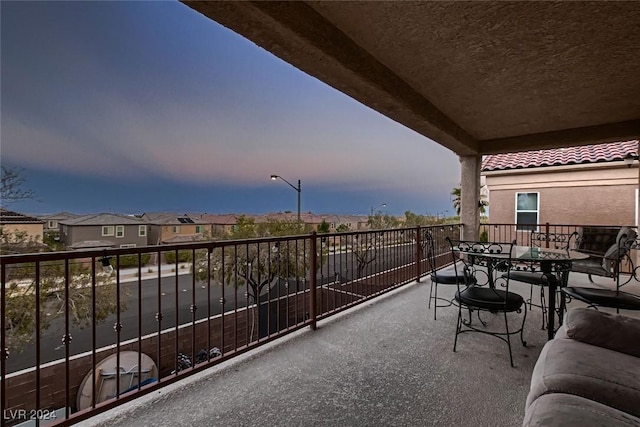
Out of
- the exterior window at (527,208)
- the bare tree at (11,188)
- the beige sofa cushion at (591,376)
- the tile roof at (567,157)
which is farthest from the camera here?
the bare tree at (11,188)

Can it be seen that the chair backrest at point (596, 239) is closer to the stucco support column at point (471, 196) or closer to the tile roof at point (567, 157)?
the stucco support column at point (471, 196)

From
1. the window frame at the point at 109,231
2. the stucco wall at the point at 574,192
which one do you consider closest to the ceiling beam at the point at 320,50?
the stucco wall at the point at 574,192

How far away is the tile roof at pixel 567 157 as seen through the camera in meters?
6.21

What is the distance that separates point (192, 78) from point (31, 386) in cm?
2107

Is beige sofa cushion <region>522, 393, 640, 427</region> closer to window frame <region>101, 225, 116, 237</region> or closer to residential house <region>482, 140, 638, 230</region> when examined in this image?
residential house <region>482, 140, 638, 230</region>

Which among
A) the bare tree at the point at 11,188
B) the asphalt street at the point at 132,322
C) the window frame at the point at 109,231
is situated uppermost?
the bare tree at the point at 11,188

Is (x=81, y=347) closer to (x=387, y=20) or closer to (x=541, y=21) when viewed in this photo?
(x=387, y=20)

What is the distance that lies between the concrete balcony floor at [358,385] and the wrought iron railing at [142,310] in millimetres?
169

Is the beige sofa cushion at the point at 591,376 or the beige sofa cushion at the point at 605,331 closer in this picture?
the beige sofa cushion at the point at 591,376

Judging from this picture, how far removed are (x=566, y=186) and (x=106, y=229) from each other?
21.0 m

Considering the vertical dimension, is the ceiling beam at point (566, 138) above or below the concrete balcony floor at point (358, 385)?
above

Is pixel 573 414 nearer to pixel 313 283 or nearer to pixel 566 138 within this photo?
pixel 313 283

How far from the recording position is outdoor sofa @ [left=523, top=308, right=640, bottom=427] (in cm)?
88

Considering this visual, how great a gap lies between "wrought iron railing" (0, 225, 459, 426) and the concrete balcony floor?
6.7 inches
